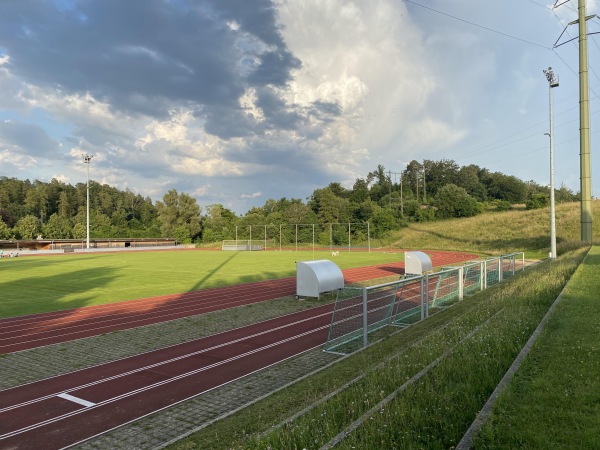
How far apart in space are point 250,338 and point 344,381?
4.77 meters

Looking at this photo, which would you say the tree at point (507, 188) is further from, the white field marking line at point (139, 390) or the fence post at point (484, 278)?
the white field marking line at point (139, 390)

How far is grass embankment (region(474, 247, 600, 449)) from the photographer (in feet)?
11.9

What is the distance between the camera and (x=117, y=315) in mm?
14477

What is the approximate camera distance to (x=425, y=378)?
5.63 m

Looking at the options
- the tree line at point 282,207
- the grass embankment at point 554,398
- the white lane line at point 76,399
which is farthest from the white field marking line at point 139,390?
the tree line at point 282,207

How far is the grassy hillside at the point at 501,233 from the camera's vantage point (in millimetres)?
49375

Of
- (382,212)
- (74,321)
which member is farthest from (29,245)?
(74,321)

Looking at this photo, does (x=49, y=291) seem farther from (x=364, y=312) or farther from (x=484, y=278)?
(x=484, y=278)

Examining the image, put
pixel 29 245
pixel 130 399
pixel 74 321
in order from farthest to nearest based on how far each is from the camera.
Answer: pixel 29 245 → pixel 74 321 → pixel 130 399

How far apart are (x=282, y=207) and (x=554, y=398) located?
96559 mm

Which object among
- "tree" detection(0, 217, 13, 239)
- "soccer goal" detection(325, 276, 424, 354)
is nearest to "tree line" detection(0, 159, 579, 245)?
"tree" detection(0, 217, 13, 239)

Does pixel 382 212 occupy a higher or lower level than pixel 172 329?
higher

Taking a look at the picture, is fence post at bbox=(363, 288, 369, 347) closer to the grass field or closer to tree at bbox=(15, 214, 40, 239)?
the grass field

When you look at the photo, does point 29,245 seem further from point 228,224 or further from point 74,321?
point 74,321
